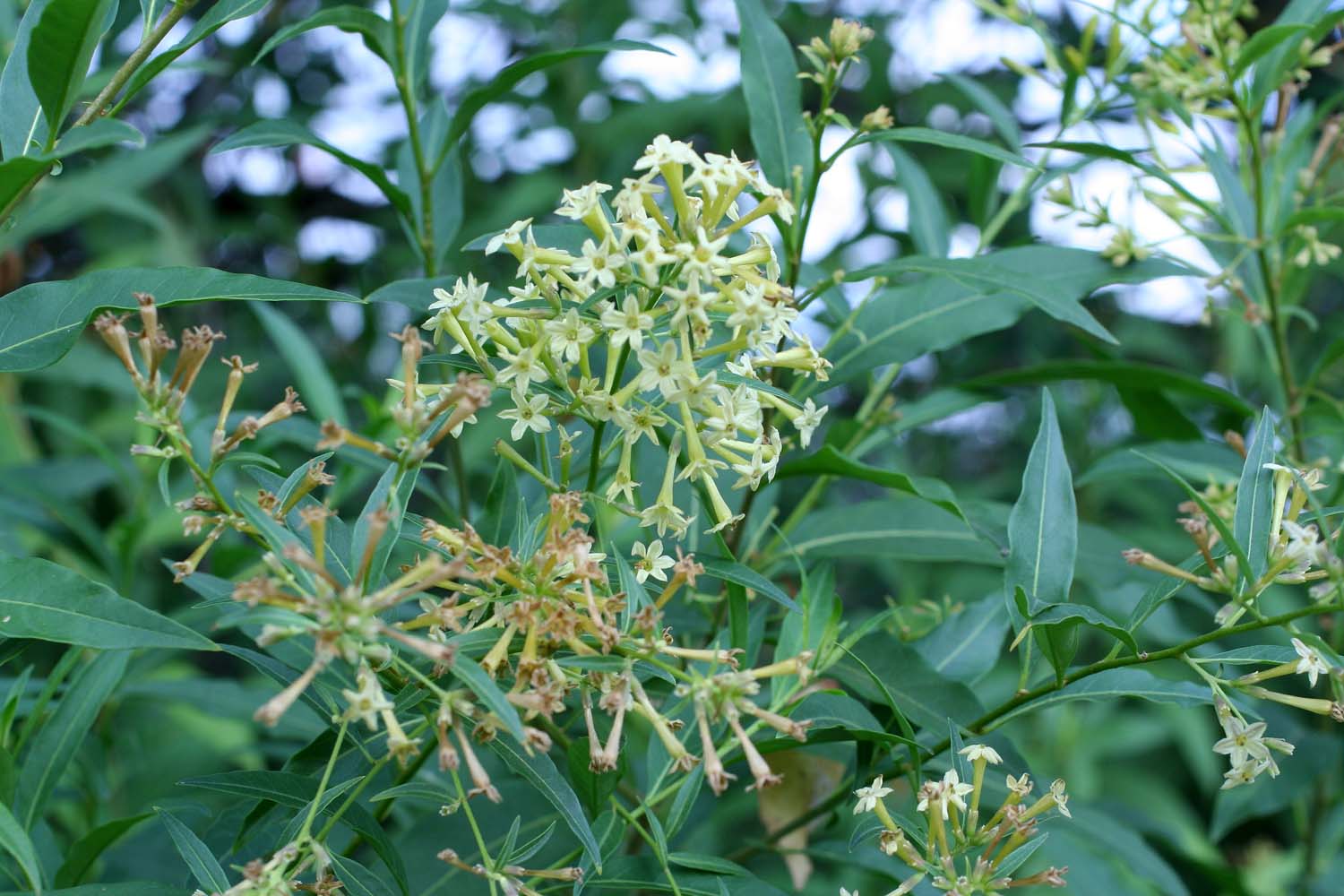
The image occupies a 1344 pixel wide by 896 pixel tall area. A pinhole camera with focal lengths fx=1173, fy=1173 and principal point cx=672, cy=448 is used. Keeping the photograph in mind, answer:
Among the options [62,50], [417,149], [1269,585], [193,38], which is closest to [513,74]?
[417,149]

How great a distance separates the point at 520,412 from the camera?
4.10ft

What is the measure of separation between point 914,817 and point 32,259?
3.36 meters

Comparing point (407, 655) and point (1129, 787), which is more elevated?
point (407, 655)

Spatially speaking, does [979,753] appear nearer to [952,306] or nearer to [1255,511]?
[1255,511]

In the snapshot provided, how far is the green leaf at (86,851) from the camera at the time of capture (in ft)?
4.66

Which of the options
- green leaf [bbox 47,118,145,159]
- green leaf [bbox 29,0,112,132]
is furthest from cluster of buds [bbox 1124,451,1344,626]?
green leaf [bbox 29,0,112,132]

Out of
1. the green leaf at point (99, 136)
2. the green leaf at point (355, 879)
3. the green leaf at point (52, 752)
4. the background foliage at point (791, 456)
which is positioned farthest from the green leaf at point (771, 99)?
the green leaf at point (52, 752)

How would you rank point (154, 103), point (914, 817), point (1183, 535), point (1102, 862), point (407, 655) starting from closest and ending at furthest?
point (407, 655) < point (914, 817) < point (1102, 862) < point (1183, 535) < point (154, 103)

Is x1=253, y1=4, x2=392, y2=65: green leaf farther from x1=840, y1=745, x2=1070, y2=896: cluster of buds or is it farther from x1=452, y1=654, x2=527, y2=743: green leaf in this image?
x1=840, y1=745, x2=1070, y2=896: cluster of buds

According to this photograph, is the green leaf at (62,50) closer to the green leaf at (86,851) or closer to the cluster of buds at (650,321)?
the cluster of buds at (650,321)

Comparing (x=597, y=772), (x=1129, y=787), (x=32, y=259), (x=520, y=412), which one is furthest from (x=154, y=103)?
(x=1129, y=787)

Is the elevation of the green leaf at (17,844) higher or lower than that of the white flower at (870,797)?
higher

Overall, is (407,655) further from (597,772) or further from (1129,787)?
(1129,787)

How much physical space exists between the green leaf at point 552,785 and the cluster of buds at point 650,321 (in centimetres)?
28
